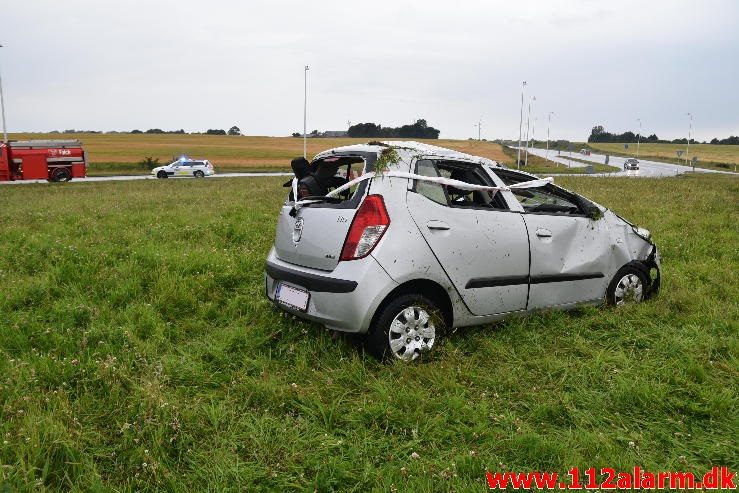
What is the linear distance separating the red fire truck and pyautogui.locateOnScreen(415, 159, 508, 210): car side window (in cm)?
2933

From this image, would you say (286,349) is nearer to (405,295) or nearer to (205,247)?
(405,295)

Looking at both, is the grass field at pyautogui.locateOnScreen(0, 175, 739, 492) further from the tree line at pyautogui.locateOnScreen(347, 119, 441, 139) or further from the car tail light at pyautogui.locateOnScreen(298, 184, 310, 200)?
the tree line at pyautogui.locateOnScreen(347, 119, 441, 139)

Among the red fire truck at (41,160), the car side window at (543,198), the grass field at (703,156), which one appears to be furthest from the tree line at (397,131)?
the car side window at (543,198)

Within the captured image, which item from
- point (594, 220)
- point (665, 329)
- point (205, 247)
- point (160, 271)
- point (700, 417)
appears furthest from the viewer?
point (205, 247)

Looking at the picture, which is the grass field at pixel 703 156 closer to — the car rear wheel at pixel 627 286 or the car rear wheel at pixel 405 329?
the car rear wheel at pixel 627 286

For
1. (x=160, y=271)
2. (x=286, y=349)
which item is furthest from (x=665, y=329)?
(x=160, y=271)

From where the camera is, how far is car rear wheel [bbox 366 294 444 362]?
11.9 feet

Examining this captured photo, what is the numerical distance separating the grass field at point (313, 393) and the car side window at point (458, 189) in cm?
100

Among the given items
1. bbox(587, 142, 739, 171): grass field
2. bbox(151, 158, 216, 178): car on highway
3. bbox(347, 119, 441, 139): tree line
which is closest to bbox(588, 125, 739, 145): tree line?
bbox(587, 142, 739, 171): grass field

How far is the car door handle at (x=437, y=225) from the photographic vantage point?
3.78 meters

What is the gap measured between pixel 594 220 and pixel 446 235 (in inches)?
69.9

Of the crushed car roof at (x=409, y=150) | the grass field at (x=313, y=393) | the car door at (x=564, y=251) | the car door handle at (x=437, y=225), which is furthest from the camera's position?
the car door at (x=564, y=251)

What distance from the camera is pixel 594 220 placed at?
4824mm

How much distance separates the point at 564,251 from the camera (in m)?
4.53
